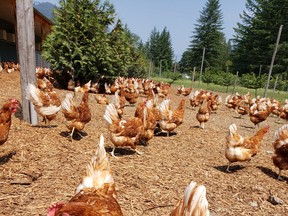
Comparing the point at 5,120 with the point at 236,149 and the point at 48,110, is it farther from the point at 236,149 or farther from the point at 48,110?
the point at 236,149

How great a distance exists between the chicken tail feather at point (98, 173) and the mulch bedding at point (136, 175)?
718 mm

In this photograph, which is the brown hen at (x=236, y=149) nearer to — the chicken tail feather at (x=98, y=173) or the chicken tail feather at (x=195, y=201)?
the chicken tail feather at (x=98, y=173)

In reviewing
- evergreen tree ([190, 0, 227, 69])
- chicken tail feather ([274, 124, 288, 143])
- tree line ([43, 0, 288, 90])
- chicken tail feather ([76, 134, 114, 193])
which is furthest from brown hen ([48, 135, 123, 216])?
evergreen tree ([190, 0, 227, 69])

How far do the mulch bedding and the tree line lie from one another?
7.62 m

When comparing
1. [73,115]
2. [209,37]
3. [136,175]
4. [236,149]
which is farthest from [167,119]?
[209,37]

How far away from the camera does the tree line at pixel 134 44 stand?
1262 cm

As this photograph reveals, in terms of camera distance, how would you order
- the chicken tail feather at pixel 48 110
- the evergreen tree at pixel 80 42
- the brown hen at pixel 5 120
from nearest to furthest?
the brown hen at pixel 5 120
the chicken tail feather at pixel 48 110
the evergreen tree at pixel 80 42

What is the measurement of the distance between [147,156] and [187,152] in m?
1.13

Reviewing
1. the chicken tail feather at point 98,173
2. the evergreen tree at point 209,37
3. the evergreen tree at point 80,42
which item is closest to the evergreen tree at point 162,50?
the evergreen tree at point 209,37

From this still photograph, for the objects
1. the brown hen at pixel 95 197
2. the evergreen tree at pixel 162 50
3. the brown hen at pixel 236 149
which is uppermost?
the evergreen tree at pixel 162 50

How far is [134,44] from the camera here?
4338cm

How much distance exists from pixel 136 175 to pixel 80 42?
10432mm

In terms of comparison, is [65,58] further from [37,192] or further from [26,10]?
[37,192]

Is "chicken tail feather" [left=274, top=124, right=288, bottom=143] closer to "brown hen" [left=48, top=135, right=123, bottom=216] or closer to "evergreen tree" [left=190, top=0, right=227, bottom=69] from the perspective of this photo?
"brown hen" [left=48, top=135, right=123, bottom=216]
